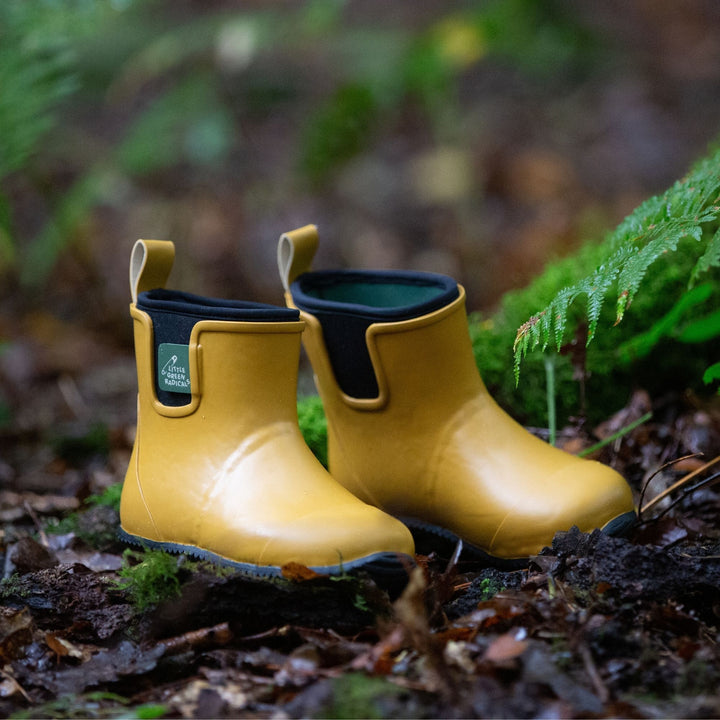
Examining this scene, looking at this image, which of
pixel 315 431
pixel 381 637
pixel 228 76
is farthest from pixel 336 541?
pixel 228 76

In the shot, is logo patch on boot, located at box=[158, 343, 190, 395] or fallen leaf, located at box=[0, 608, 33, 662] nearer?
fallen leaf, located at box=[0, 608, 33, 662]

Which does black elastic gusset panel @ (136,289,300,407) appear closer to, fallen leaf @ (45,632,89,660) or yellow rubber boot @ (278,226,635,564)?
yellow rubber boot @ (278,226,635,564)

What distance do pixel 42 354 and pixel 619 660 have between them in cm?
461

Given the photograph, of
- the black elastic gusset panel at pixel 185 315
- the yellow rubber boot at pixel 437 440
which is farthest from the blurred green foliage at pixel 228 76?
the yellow rubber boot at pixel 437 440

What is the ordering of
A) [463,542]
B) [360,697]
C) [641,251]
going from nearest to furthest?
[360,697], [641,251], [463,542]

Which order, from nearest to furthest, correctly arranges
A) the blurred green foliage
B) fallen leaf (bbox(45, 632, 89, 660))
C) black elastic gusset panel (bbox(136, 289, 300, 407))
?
fallen leaf (bbox(45, 632, 89, 660)), black elastic gusset panel (bbox(136, 289, 300, 407)), the blurred green foliage

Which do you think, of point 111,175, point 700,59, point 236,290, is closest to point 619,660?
point 236,290

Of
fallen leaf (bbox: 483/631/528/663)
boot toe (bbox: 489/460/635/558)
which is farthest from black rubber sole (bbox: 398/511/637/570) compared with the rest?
fallen leaf (bbox: 483/631/528/663)

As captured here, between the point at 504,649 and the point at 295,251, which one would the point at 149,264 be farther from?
the point at 504,649

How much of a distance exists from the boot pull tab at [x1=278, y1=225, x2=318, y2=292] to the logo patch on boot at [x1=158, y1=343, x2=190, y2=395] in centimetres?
47

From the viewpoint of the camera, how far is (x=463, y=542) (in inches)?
83.7

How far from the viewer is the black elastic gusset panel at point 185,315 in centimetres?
194

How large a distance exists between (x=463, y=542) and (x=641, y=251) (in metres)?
0.81

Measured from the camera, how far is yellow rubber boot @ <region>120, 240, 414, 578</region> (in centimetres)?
180
